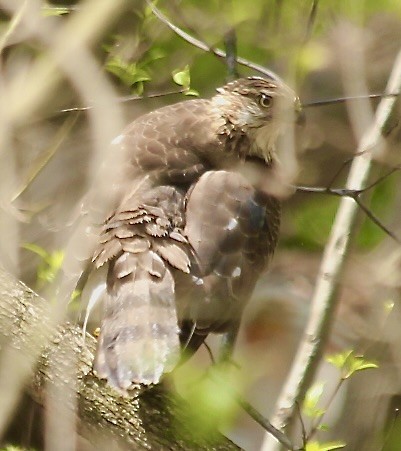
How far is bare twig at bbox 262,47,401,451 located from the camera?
10.6 feet

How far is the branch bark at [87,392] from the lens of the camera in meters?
2.78

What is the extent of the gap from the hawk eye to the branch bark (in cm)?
118

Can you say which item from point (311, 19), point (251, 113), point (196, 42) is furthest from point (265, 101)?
point (311, 19)

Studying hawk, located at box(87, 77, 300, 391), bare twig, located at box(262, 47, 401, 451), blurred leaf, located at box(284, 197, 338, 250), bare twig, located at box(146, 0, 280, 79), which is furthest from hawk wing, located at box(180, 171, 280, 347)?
bare twig, located at box(146, 0, 280, 79)

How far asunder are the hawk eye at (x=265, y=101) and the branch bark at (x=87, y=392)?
118cm

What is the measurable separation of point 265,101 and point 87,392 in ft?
4.48

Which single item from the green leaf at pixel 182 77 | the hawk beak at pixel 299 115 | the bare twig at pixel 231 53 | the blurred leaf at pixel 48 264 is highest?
the bare twig at pixel 231 53

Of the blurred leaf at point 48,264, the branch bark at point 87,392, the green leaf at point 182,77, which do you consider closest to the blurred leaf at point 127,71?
the green leaf at point 182,77

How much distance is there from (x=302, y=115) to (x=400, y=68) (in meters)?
0.42

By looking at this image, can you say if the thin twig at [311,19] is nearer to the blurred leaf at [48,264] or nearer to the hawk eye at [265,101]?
the hawk eye at [265,101]

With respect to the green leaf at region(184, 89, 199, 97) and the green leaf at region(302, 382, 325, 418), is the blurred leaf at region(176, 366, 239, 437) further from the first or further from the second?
the green leaf at region(184, 89, 199, 97)

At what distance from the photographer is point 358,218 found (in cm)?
328

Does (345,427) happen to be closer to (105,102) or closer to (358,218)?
(358,218)

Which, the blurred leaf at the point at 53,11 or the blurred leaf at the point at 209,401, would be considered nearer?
the blurred leaf at the point at 209,401
